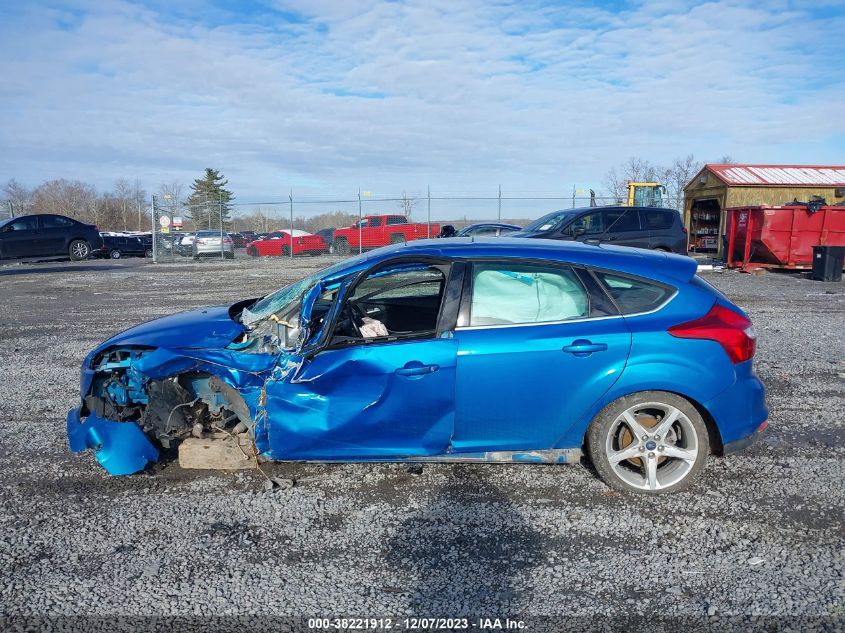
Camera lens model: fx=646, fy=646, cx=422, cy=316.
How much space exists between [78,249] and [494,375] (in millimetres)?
22556

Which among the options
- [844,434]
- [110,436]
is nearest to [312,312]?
[110,436]

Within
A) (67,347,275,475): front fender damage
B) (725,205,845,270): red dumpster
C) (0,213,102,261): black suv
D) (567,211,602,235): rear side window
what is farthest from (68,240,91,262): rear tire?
(725,205,845,270): red dumpster

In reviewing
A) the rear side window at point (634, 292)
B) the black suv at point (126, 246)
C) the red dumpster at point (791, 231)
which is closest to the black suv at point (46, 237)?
the black suv at point (126, 246)

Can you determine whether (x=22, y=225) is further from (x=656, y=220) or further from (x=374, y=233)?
(x=656, y=220)

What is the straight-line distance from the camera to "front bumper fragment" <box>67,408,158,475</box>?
13.4 feet

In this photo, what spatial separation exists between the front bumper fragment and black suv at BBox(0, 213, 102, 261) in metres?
19.8

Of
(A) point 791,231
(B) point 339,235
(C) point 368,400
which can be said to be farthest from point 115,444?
(B) point 339,235

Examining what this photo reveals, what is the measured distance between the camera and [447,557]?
329cm

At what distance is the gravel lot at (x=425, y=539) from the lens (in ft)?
9.65

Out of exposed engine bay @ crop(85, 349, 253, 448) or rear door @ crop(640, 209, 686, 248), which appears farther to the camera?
rear door @ crop(640, 209, 686, 248)

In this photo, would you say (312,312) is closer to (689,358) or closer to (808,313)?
(689,358)

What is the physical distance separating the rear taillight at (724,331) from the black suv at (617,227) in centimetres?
1020

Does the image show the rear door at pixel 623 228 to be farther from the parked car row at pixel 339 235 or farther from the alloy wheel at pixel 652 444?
the alloy wheel at pixel 652 444

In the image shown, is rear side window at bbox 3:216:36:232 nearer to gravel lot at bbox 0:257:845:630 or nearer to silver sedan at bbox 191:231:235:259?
silver sedan at bbox 191:231:235:259
